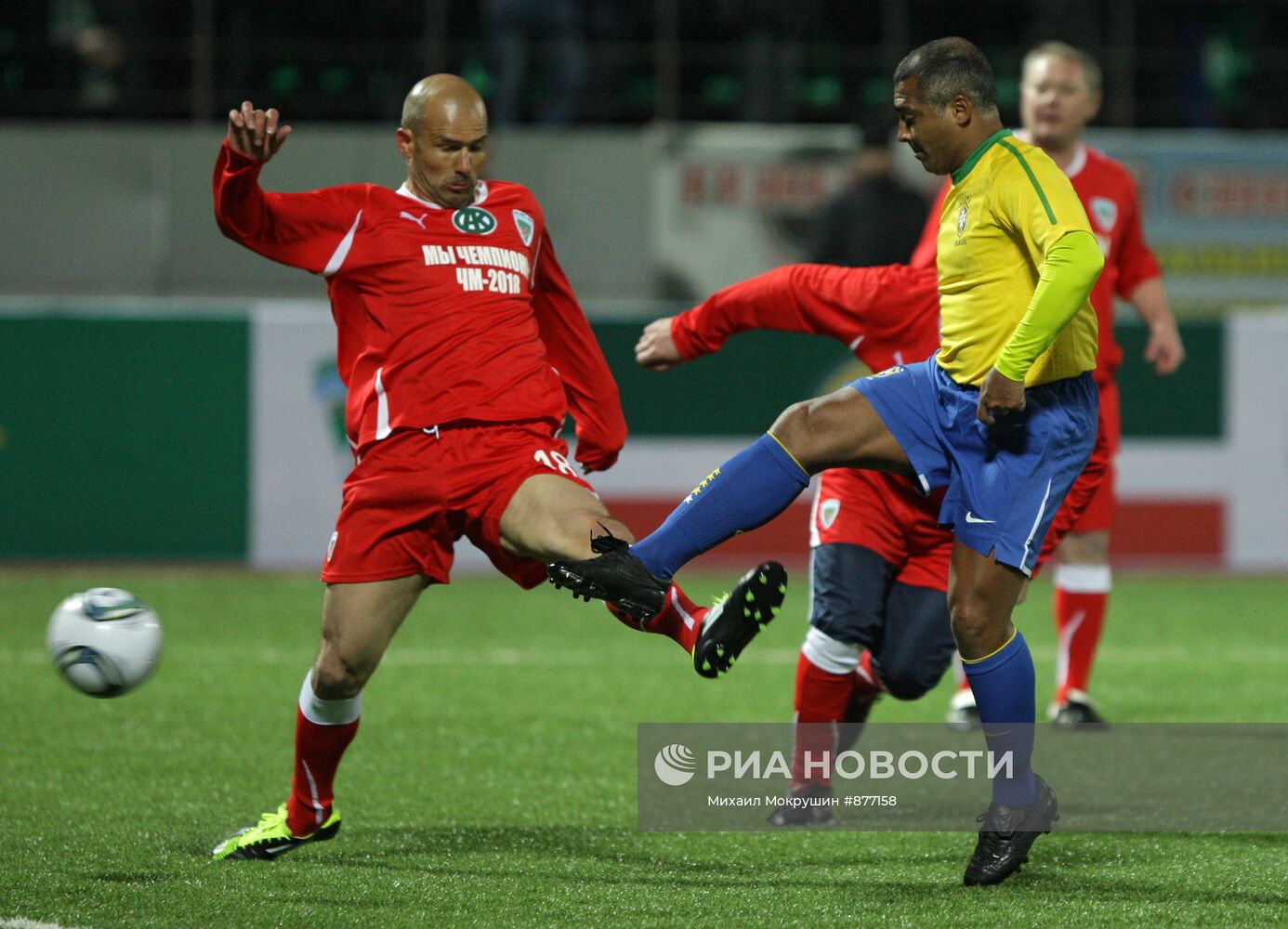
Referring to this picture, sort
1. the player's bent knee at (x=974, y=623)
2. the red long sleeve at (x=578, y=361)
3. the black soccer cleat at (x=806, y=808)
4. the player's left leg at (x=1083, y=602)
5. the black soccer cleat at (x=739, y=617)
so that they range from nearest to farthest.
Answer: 1. the black soccer cleat at (x=739, y=617)
2. the player's bent knee at (x=974, y=623)
3. the red long sleeve at (x=578, y=361)
4. the black soccer cleat at (x=806, y=808)
5. the player's left leg at (x=1083, y=602)

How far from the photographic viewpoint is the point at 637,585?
4.20m

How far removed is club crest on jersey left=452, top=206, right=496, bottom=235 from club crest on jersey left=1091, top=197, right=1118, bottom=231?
2.59 metres

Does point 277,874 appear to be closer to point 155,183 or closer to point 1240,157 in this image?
point 155,183

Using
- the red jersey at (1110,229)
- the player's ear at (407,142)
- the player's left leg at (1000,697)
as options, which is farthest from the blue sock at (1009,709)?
the red jersey at (1110,229)

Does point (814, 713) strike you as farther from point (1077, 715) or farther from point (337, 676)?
point (1077, 715)

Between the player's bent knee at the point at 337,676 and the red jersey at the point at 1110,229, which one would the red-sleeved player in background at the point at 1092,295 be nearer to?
the red jersey at the point at 1110,229

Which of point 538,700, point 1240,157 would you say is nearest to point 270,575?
point 538,700

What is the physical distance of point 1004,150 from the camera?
169 inches

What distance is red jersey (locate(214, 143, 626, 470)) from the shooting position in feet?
15.0

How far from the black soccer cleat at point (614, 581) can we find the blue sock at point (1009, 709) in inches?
30.4

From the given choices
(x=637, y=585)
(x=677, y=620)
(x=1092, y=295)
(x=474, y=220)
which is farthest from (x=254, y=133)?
(x=1092, y=295)

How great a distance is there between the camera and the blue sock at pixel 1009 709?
14.2ft

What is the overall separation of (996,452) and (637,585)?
35.1 inches

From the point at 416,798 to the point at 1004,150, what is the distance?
2556mm
